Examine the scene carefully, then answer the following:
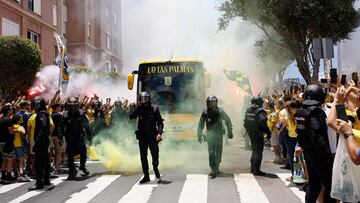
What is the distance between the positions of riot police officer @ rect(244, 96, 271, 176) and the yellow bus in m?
3.54

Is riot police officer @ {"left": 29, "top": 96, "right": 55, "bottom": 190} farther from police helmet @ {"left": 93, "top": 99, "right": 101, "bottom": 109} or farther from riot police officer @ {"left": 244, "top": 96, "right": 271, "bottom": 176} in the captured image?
police helmet @ {"left": 93, "top": 99, "right": 101, "bottom": 109}

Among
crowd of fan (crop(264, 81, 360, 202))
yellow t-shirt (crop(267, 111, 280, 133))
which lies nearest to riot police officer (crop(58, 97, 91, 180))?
yellow t-shirt (crop(267, 111, 280, 133))

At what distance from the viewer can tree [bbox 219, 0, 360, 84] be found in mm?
22297

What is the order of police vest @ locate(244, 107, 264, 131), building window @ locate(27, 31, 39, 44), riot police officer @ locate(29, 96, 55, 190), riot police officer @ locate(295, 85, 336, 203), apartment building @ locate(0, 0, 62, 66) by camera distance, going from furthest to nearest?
building window @ locate(27, 31, 39, 44), apartment building @ locate(0, 0, 62, 66), police vest @ locate(244, 107, 264, 131), riot police officer @ locate(29, 96, 55, 190), riot police officer @ locate(295, 85, 336, 203)

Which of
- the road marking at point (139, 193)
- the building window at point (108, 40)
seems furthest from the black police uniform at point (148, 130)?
the building window at point (108, 40)

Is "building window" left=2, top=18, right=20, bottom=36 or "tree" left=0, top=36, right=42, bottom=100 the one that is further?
"building window" left=2, top=18, right=20, bottom=36

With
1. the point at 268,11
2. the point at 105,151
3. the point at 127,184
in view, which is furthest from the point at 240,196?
the point at 268,11

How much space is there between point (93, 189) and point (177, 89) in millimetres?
5648

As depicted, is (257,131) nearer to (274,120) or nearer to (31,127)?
(274,120)

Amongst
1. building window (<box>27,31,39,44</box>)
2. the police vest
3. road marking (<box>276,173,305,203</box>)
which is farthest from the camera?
building window (<box>27,31,39,44</box>)

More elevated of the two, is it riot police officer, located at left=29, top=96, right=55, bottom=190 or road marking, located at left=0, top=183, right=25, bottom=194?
riot police officer, located at left=29, top=96, right=55, bottom=190

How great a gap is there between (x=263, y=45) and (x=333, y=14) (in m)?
7.02

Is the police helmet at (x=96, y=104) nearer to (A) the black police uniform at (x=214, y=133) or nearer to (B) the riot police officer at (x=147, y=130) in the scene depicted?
(B) the riot police officer at (x=147, y=130)

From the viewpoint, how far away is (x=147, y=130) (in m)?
8.16
